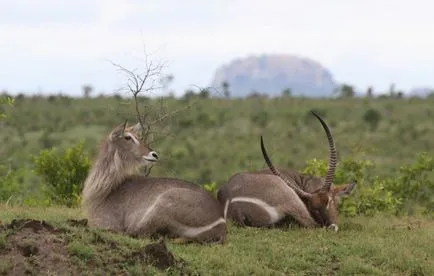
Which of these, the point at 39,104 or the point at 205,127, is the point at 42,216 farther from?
the point at 39,104

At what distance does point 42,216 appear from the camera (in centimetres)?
1069

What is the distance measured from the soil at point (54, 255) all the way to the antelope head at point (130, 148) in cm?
194

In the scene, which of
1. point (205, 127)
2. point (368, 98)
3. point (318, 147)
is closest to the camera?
point (318, 147)

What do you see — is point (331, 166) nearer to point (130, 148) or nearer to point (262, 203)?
point (262, 203)

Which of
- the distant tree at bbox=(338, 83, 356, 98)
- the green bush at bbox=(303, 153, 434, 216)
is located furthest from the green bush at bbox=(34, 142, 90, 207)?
the distant tree at bbox=(338, 83, 356, 98)

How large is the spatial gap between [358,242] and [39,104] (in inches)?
1583

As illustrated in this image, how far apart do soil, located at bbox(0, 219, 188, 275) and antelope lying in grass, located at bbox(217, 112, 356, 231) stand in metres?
2.98

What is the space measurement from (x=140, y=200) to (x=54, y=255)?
202 centimetres

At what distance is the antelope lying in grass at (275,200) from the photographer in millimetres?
10875

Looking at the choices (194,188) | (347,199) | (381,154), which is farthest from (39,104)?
(194,188)

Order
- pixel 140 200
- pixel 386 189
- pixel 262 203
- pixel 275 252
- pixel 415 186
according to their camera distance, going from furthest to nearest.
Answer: pixel 386 189 < pixel 415 186 < pixel 262 203 < pixel 140 200 < pixel 275 252

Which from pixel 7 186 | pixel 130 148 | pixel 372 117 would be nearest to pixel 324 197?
pixel 130 148

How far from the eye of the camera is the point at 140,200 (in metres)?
9.37

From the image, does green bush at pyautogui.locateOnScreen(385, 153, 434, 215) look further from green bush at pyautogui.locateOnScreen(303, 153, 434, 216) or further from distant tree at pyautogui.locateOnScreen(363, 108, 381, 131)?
distant tree at pyautogui.locateOnScreen(363, 108, 381, 131)
